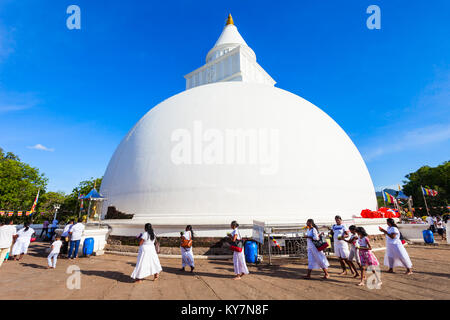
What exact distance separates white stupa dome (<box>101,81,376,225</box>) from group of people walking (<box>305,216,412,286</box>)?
2983mm

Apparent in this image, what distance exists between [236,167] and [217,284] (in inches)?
215

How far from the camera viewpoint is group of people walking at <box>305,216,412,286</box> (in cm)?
535

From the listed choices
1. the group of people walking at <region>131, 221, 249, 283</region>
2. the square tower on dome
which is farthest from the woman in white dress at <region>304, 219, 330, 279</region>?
Result: the square tower on dome

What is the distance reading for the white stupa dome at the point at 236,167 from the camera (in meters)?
9.42

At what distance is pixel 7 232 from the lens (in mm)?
6512

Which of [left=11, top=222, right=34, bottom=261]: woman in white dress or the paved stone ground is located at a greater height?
[left=11, top=222, right=34, bottom=261]: woman in white dress

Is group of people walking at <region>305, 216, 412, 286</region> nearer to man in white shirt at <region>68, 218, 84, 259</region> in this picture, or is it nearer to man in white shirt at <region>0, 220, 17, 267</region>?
man in white shirt at <region>68, 218, 84, 259</region>

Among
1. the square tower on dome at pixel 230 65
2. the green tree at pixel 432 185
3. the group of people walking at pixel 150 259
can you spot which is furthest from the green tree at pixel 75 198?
the green tree at pixel 432 185

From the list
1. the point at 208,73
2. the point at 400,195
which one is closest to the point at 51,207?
the point at 208,73

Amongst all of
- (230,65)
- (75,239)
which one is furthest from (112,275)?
(230,65)

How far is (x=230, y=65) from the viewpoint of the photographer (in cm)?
1969

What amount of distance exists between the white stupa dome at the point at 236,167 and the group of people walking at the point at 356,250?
2983 mm

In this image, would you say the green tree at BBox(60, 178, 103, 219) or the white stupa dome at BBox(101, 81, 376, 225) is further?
the green tree at BBox(60, 178, 103, 219)
